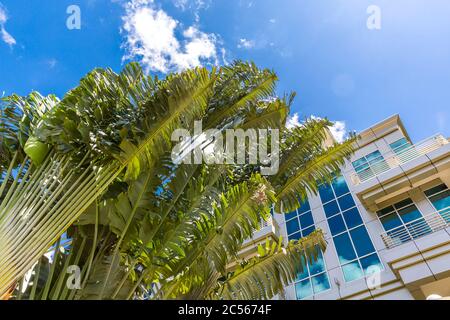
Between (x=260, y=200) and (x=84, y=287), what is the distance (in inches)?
96.4

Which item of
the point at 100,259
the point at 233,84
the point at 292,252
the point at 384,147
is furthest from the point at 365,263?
the point at 100,259

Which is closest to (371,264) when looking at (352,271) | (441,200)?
(352,271)

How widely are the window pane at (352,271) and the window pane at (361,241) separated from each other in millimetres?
429

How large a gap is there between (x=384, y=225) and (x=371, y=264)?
1.75 m

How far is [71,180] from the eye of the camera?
4.66m

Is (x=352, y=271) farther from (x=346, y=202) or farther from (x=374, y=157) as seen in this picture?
(x=374, y=157)

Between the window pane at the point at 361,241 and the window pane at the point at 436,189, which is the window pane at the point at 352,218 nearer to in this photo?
the window pane at the point at 361,241

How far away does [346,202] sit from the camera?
45.8 feet

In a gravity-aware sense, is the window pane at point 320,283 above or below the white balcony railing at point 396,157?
below

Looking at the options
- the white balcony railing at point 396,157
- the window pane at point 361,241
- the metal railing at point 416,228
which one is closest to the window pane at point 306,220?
the window pane at point 361,241

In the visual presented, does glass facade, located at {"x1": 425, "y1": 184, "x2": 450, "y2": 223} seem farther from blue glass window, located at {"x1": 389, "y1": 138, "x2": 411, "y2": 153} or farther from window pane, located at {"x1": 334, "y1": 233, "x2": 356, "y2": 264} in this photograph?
window pane, located at {"x1": 334, "y1": 233, "x2": 356, "y2": 264}

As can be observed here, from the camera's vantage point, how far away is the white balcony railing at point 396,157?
521 inches

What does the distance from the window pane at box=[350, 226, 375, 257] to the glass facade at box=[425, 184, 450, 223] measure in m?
2.51
